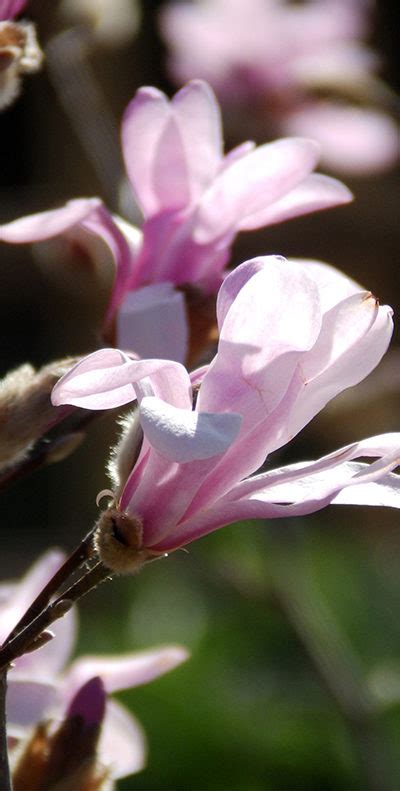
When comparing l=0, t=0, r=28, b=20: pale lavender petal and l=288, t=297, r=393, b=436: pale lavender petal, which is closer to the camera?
l=288, t=297, r=393, b=436: pale lavender petal

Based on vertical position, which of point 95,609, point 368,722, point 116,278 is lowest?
point 95,609

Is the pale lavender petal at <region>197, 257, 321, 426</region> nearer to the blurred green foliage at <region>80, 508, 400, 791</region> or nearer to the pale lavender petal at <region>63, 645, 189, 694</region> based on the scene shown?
the pale lavender petal at <region>63, 645, 189, 694</region>

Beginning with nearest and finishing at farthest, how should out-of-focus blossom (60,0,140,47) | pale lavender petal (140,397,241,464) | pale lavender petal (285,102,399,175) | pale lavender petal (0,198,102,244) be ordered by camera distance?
pale lavender petal (140,397,241,464)
pale lavender petal (0,198,102,244)
out-of-focus blossom (60,0,140,47)
pale lavender petal (285,102,399,175)

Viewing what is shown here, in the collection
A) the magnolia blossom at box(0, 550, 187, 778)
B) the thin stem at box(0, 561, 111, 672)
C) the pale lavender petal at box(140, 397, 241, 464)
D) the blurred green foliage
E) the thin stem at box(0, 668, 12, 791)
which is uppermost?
the pale lavender petal at box(140, 397, 241, 464)

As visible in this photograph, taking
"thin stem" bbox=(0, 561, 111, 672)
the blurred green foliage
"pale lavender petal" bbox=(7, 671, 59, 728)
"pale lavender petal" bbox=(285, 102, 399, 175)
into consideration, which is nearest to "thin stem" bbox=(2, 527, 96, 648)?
"thin stem" bbox=(0, 561, 111, 672)

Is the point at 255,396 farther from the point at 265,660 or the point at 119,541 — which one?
the point at 265,660

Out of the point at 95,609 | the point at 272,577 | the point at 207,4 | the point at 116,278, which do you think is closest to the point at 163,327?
the point at 116,278

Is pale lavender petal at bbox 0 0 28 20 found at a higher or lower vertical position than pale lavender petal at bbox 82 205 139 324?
higher

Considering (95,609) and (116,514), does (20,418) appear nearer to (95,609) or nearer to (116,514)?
(116,514)
